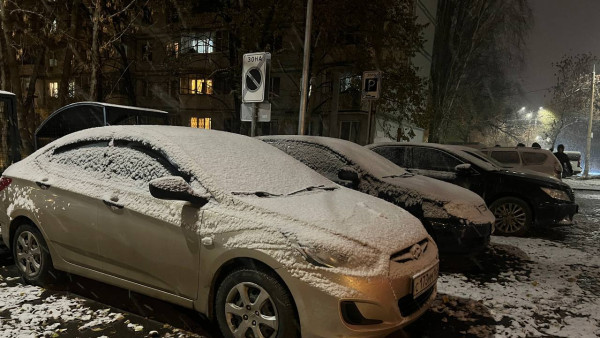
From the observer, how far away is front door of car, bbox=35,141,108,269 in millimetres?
3354

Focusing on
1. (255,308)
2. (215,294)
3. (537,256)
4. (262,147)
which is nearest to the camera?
(255,308)

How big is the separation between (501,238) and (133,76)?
28219mm

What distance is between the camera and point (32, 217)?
3.68 metres

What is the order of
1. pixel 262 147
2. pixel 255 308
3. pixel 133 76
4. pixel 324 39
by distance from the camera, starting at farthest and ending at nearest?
pixel 133 76 → pixel 324 39 → pixel 262 147 → pixel 255 308

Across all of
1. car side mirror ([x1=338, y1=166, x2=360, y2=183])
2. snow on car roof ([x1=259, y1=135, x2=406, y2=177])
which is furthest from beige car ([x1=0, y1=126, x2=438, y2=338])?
snow on car roof ([x1=259, y1=135, x2=406, y2=177])

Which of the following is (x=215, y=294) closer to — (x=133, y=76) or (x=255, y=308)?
(x=255, y=308)

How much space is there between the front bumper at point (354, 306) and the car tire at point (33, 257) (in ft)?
8.52

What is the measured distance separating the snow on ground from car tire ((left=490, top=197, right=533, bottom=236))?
1.09 meters

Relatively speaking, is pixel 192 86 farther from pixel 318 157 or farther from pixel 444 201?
pixel 444 201

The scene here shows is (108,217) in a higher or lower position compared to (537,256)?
higher

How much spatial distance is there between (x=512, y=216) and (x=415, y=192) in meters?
3.04

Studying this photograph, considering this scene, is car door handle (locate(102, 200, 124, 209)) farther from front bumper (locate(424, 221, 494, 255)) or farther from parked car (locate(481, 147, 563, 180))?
parked car (locate(481, 147, 563, 180))

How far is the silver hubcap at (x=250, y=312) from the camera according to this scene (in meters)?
2.63

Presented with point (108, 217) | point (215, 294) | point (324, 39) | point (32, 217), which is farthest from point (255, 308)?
point (324, 39)
